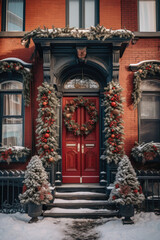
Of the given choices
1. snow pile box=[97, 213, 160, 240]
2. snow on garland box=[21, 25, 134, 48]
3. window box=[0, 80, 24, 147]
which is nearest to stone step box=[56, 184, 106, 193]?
snow pile box=[97, 213, 160, 240]

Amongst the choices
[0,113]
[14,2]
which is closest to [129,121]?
[0,113]

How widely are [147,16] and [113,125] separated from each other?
14.0 feet

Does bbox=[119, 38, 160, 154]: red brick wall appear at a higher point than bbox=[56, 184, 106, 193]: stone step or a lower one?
higher

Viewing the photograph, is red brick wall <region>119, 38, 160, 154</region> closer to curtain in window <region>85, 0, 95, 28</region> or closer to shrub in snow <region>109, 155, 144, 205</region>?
curtain in window <region>85, 0, 95, 28</region>

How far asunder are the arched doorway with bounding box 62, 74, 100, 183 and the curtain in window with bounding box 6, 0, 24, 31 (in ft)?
8.83

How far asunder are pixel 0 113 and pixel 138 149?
4.73 m

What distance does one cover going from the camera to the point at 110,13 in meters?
7.23

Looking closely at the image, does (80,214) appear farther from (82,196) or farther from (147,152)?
(147,152)

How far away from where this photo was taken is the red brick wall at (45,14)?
7223 mm

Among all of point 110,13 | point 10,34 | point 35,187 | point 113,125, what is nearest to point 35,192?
point 35,187

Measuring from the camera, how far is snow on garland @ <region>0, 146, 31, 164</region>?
6543mm

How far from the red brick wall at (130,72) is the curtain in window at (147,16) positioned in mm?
535

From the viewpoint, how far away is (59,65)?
259 inches

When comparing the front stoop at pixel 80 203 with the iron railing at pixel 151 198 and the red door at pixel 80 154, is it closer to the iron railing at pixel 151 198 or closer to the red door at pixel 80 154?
the red door at pixel 80 154
